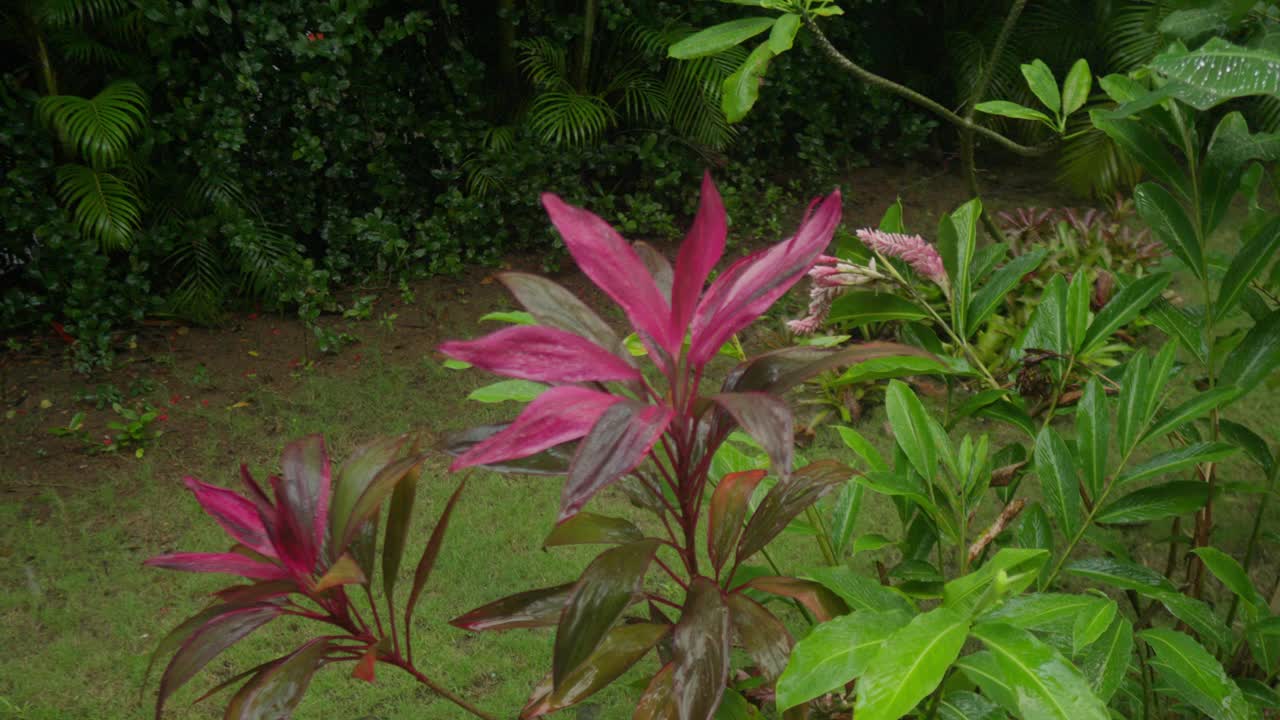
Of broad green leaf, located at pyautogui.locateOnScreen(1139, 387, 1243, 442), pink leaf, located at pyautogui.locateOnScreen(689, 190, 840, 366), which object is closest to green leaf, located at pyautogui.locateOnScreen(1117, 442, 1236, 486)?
broad green leaf, located at pyautogui.locateOnScreen(1139, 387, 1243, 442)

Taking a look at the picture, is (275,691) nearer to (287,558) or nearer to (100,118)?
(287,558)

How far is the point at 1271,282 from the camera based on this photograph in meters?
1.65

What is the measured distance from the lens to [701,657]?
98 cm

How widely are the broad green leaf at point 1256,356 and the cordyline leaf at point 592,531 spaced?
3.02 feet

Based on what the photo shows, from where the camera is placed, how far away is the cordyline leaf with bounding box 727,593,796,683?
3.36ft

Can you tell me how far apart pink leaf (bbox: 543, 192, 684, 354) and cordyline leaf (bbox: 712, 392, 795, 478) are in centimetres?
9

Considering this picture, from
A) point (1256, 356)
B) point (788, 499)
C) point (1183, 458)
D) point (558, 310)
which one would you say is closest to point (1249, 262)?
point (1256, 356)

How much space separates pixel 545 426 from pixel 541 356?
7 centimetres

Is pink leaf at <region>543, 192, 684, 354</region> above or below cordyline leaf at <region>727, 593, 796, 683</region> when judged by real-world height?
above

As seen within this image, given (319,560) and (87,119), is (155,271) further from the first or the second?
(319,560)

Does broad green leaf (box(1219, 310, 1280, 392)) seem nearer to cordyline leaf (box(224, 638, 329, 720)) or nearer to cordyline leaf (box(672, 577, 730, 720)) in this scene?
cordyline leaf (box(672, 577, 730, 720))

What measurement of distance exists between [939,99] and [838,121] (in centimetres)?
69

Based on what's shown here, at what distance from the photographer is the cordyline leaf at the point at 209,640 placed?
37.4 inches

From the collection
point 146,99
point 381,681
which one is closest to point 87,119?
point 146,99
